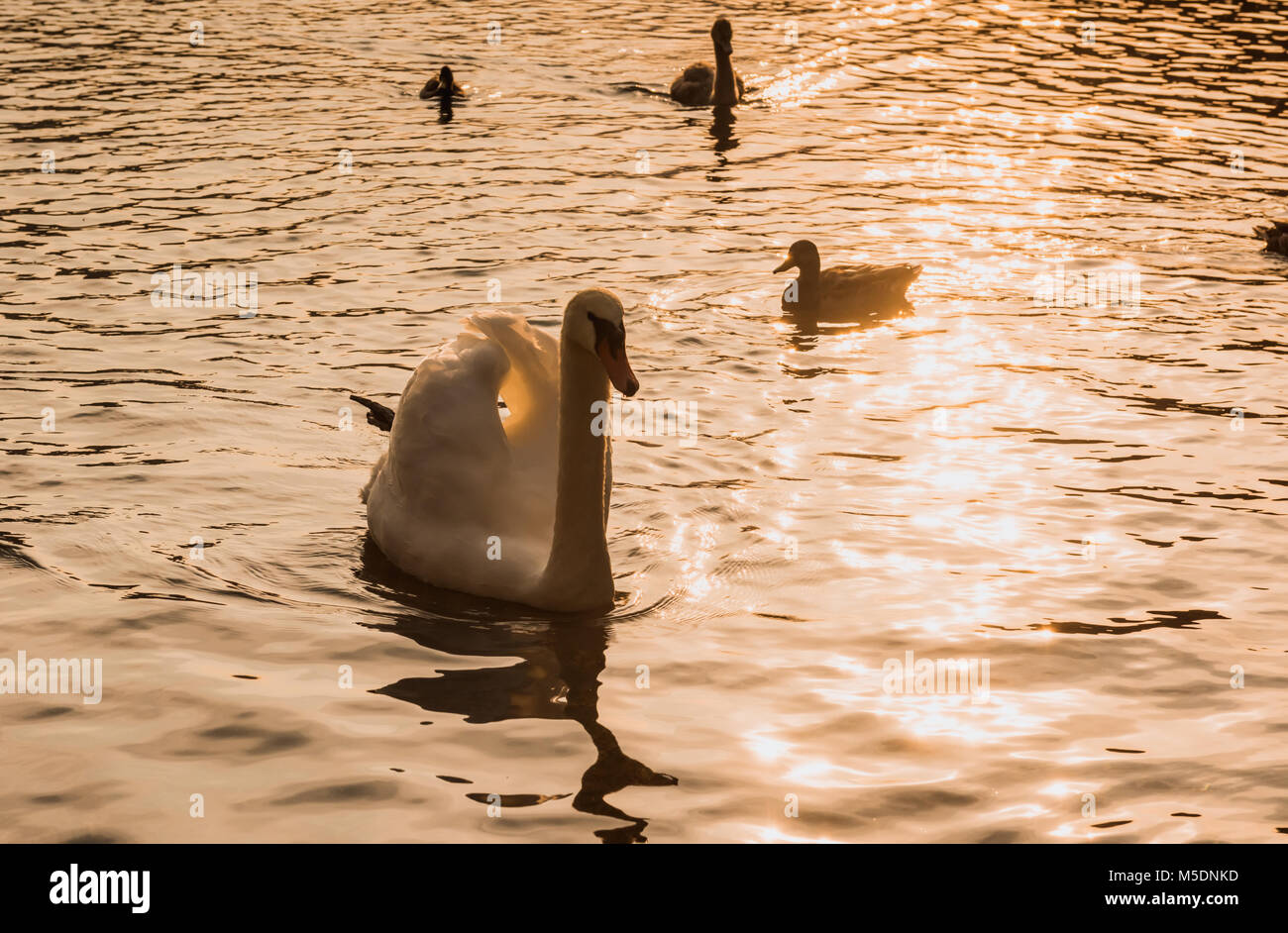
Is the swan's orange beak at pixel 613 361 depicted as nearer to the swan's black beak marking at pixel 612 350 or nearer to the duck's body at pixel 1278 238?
the swan's black beak marking at pixel 612 350

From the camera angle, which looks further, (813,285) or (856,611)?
(813,285)

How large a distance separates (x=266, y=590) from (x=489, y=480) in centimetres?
144

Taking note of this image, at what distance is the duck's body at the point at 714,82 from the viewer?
2652cm

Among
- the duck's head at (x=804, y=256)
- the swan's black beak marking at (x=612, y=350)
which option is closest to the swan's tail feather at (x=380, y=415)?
the swan's black beak marking at (x=612, y=350)

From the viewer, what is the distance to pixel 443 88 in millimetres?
24719

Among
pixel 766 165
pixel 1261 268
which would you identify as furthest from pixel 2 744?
pixel 766 165

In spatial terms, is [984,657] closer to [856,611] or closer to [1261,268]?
[856,611]

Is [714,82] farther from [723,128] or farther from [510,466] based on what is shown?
[510,466]

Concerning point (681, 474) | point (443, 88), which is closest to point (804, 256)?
point (681, 474)

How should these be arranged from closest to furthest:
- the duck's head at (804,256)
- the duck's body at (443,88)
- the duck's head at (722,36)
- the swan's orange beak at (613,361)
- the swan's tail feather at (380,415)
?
the swan's orange beak at (613,361)
the swan's tail feather at (380,415)
the duck's head at (804,256)
the duck's body at (443,88)
the duck's head at (722,36)

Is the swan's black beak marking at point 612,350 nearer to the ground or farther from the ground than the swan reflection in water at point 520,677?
farther from the ground

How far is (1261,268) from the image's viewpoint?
17.3 metres

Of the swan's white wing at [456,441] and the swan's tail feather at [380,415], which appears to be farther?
the swan's tail feather at [380,415]

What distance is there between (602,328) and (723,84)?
18961 millimetres
